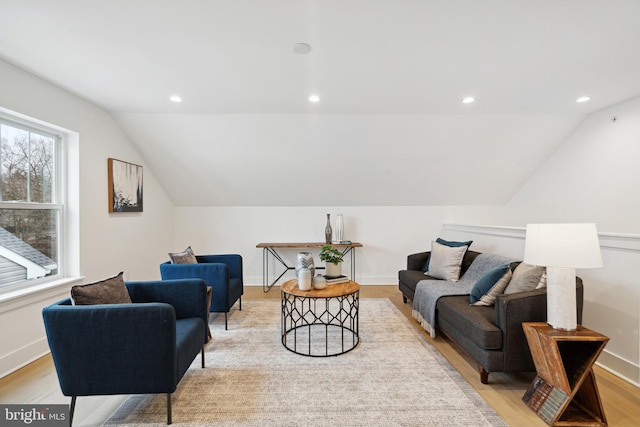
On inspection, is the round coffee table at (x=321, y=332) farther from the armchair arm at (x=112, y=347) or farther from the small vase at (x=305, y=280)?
the armchair arm at (x=112, y=347)

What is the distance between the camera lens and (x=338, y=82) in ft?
8.63

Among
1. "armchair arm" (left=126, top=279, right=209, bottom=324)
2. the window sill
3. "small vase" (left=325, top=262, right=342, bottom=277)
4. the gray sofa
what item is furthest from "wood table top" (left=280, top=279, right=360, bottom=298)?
the window sill

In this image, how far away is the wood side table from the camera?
164 centimetres

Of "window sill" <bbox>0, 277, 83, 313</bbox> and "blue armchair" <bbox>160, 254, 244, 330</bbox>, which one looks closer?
"window sill" <bbox>0, 277, 83, 313</bbox>

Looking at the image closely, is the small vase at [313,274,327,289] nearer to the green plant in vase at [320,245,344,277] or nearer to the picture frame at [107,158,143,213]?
the green plant in vase at [320,245,344,277]

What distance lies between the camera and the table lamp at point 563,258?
1.69 m

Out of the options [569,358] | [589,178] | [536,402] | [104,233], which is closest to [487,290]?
[569,358]

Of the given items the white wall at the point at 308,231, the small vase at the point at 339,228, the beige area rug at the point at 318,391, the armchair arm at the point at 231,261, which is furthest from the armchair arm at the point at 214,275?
the small vase at the point at 339,228

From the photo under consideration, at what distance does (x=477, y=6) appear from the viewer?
1.65 metres

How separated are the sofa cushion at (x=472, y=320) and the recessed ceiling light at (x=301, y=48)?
234 centimetres

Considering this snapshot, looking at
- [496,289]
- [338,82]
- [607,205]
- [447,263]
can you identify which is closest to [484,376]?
[496,289]

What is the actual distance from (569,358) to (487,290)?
0.67 meters

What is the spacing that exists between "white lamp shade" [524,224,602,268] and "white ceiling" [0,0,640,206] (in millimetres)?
1304

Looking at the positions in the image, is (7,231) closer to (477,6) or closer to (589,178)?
(477,6)
